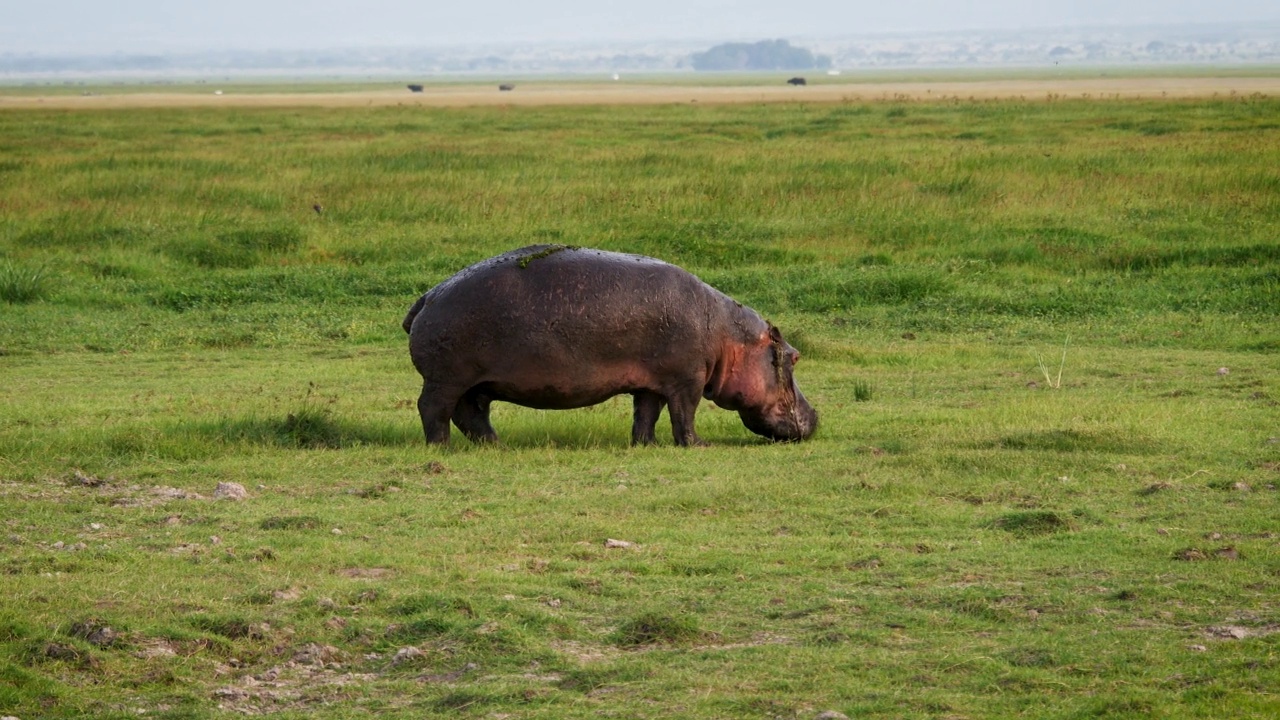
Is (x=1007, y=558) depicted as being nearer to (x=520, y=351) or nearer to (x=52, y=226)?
(x=520, y=351)

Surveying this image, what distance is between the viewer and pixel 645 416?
10852mm

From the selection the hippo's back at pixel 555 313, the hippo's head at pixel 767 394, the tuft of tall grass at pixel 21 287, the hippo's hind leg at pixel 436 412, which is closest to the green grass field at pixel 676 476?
the tuft of tall grass at pixel 21 287

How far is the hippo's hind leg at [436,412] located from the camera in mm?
10344

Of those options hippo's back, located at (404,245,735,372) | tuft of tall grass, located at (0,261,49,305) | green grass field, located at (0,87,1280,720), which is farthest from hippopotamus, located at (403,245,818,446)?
tuft of tall grass, located at (0,261,49,305)

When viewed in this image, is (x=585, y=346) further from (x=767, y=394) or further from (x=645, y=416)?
(x=767, y=394)

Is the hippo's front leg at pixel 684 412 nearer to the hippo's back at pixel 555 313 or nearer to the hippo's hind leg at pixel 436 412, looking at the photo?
the hippo's back at pixel 555 313

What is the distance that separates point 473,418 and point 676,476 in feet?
6.28

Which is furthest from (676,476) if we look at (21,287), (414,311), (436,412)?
(21,287)

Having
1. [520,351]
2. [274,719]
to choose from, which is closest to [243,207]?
[520,351]

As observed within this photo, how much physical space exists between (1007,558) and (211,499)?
4449mm

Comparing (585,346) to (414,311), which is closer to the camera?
(585,346)

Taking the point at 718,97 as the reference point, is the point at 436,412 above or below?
below

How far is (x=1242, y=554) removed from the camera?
23.7 feet

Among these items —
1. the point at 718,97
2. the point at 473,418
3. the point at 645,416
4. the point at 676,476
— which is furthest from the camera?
the point at 718,97
